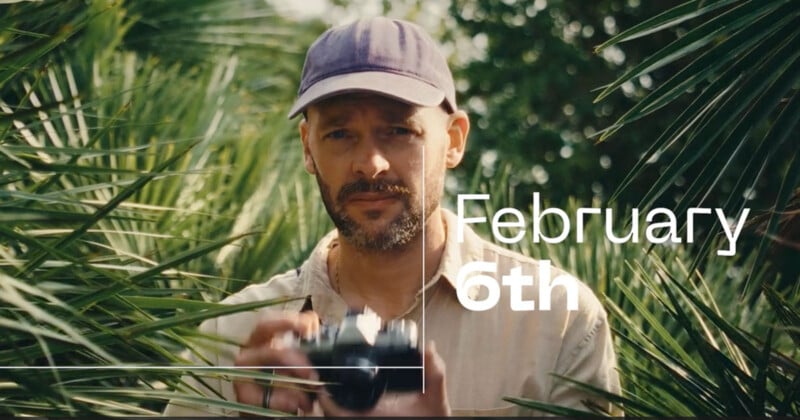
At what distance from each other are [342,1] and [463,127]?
1273 mm

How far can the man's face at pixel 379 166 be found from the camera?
1.90 meters

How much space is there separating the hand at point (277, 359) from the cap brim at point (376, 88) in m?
0.33

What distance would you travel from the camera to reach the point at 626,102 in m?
2.71

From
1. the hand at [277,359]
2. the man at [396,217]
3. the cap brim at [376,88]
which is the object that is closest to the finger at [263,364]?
the hand at [277,359]

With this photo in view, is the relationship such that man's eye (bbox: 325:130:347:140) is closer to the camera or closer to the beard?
the beard

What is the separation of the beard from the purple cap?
0.14m

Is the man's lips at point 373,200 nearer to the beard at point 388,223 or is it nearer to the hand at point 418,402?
the beard at point 388,223

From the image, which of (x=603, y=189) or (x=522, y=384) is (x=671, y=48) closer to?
(x=522, y=384)

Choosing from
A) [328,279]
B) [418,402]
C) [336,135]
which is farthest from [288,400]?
[336,135]

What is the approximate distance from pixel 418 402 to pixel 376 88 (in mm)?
482

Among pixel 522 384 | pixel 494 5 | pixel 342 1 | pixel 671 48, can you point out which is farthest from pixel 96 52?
pixel 671 48

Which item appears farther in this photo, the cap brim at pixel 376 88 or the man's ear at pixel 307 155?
the man's ear at pixel 307 155

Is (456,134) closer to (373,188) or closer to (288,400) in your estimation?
(373,188)

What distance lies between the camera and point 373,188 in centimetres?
191
